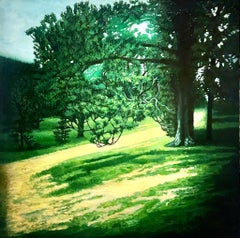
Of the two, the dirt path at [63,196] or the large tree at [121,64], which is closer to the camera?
the dirt path at [63,196]

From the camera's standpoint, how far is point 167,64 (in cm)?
366

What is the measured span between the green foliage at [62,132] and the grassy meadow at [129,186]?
6cm

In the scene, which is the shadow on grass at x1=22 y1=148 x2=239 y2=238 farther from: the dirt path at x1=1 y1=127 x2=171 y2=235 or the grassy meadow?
the dirt path at x1=1 y1=127 x2=171 y2=235

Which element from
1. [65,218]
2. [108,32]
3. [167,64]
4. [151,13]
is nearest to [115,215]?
[65,218]

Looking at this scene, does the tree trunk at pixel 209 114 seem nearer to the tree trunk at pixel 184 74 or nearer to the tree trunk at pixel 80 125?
the tree trunk at pixel 184 74

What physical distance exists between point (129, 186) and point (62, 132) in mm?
841

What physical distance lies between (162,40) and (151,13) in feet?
0.96

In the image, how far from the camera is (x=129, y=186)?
3490mm

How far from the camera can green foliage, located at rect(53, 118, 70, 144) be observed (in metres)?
3.56

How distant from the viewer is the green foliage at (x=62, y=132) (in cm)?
356

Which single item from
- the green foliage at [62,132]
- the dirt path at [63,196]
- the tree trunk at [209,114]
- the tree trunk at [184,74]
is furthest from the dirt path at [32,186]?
the tree trunk at [209,114]

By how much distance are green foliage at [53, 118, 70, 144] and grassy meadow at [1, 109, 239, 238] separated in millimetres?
58

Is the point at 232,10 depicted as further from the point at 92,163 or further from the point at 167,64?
the point at 92,163

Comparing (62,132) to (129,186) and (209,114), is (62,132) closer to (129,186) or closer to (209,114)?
(129,186)
